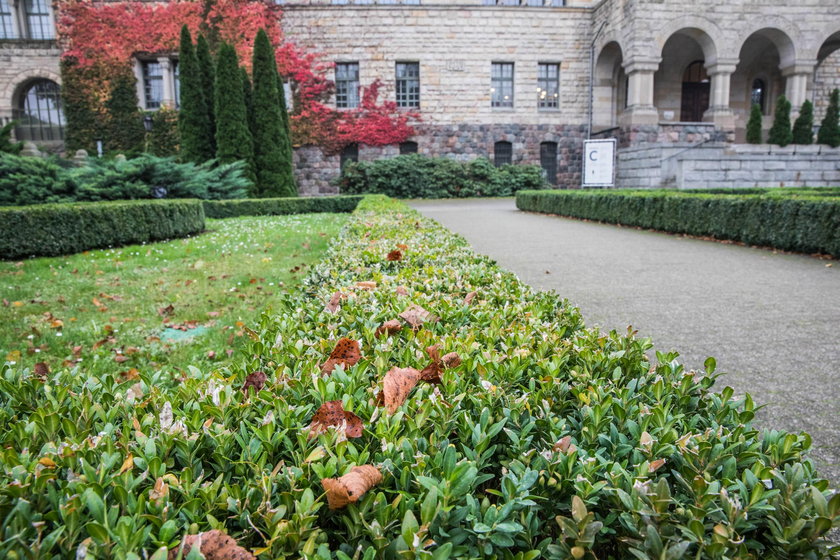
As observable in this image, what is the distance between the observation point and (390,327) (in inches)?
83.4

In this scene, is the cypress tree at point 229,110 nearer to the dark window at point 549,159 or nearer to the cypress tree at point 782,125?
the dark window at point 549,159

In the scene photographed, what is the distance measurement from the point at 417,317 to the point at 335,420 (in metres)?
0.98

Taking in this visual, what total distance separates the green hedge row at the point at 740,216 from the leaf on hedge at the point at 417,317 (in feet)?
25.4

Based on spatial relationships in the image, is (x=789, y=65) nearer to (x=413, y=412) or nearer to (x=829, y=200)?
(x=829, y=200)

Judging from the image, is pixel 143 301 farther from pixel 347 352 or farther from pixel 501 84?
pixel 501 84

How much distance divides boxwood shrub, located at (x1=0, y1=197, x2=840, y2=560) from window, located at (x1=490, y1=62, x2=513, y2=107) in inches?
1080

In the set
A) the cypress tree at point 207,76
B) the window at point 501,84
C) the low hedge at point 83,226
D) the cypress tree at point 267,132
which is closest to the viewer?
the low hedge at point 83,226

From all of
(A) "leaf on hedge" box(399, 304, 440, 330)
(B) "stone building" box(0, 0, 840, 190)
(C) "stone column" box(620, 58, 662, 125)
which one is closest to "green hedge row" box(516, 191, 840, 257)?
(A) "leaf on hedge" box(399, 304, 440, 330)

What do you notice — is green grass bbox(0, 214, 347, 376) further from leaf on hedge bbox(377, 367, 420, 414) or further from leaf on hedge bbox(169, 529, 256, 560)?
leaf on hedge bbox(169, 529, 256, 560)

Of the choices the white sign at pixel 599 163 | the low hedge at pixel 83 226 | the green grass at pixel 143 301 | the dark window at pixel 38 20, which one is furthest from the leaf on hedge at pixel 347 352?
the dark window at pixel 38 20

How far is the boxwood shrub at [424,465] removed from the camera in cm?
91

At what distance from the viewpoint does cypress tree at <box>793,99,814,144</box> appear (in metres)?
22.8

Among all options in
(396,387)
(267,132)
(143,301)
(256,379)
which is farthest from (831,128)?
(256,379)

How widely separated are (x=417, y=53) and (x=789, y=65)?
1736 cm
